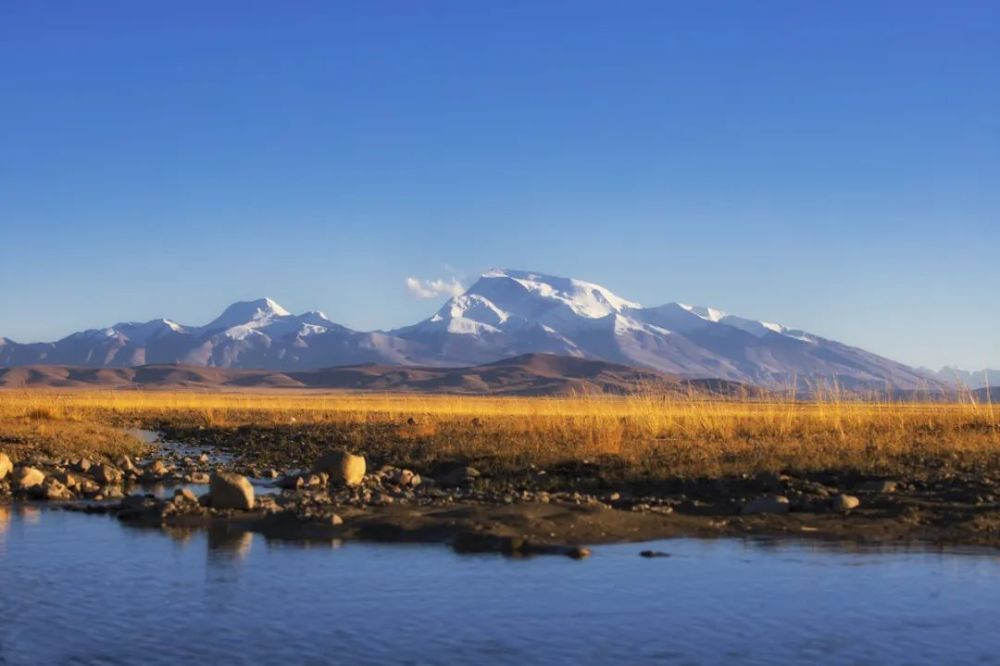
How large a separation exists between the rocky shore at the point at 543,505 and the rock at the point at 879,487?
0.03 m

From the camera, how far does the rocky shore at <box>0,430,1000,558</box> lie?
16484 mm

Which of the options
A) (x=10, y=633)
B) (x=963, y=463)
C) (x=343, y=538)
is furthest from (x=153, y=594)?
(x=963, y=463)

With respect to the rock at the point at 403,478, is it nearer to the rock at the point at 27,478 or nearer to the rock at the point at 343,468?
the rock at the point at 343,468

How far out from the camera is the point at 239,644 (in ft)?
34.1

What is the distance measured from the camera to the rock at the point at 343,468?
22.6 m

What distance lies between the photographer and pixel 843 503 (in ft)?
59.3

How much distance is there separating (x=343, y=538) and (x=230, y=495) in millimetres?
2948

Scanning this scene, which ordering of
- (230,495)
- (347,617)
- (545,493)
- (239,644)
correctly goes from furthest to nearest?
1. (545,493)
2. (230,495)
3. (347,617)
4. (239,644)

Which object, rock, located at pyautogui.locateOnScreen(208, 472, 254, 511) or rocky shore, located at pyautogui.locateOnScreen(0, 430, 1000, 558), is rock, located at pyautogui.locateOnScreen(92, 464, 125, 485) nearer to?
rocky shore, located at pyautogui.locateOnScreen(0, 430, 1000, 558)

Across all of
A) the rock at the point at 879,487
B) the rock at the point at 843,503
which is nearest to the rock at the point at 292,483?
the rock at the point at 843,503

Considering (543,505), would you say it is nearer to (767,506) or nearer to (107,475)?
(767,506)

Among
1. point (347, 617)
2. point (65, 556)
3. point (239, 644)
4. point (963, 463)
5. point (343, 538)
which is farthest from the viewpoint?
point (963, 463)

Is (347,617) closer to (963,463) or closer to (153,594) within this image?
(153,594)

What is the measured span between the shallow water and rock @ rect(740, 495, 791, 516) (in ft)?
7.57
